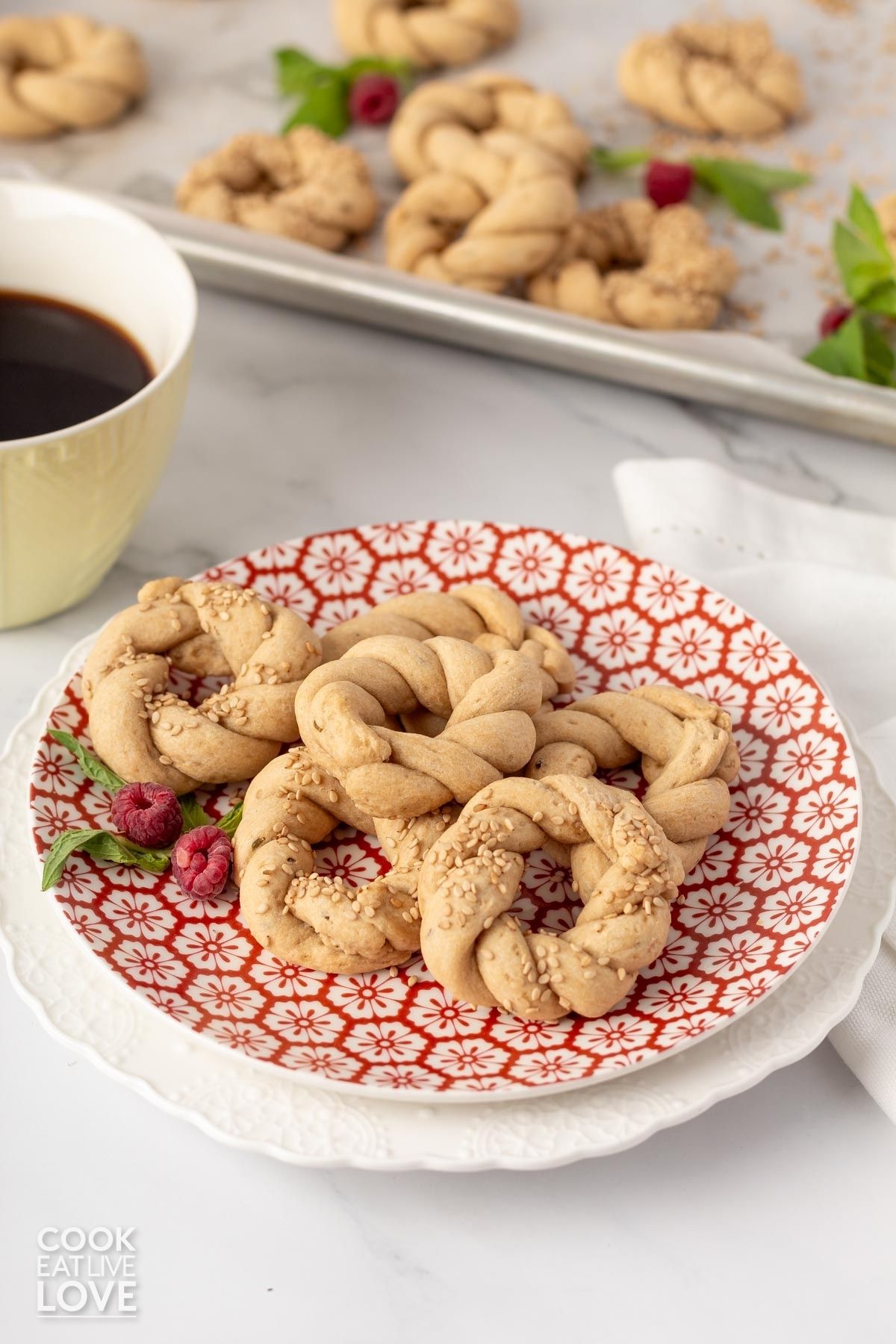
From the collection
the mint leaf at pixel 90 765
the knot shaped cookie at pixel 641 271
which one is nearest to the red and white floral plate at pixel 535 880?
the mint leaf at pixel 90 765

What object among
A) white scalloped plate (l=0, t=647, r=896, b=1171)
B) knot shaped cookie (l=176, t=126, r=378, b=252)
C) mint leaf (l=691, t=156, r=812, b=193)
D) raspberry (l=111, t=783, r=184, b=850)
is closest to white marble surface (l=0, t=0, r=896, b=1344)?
white scalloped plate (l=0, t=647, r=896, b=1171)

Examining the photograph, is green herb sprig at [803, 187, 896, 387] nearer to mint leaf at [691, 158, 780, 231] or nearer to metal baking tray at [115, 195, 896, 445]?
metal baking tray at [115, 195, 896, 445]

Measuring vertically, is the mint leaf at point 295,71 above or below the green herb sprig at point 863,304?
below

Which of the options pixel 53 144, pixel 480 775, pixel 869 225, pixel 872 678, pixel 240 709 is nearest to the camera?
pixel 480 775

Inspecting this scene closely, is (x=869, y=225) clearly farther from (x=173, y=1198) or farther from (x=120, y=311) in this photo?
(x=173, y=1198)

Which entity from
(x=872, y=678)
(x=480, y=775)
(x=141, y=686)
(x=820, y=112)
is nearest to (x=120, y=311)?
(x=141, y=686)

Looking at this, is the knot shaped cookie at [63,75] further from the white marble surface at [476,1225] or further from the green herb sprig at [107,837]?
the white marble surface at [476,1225]
